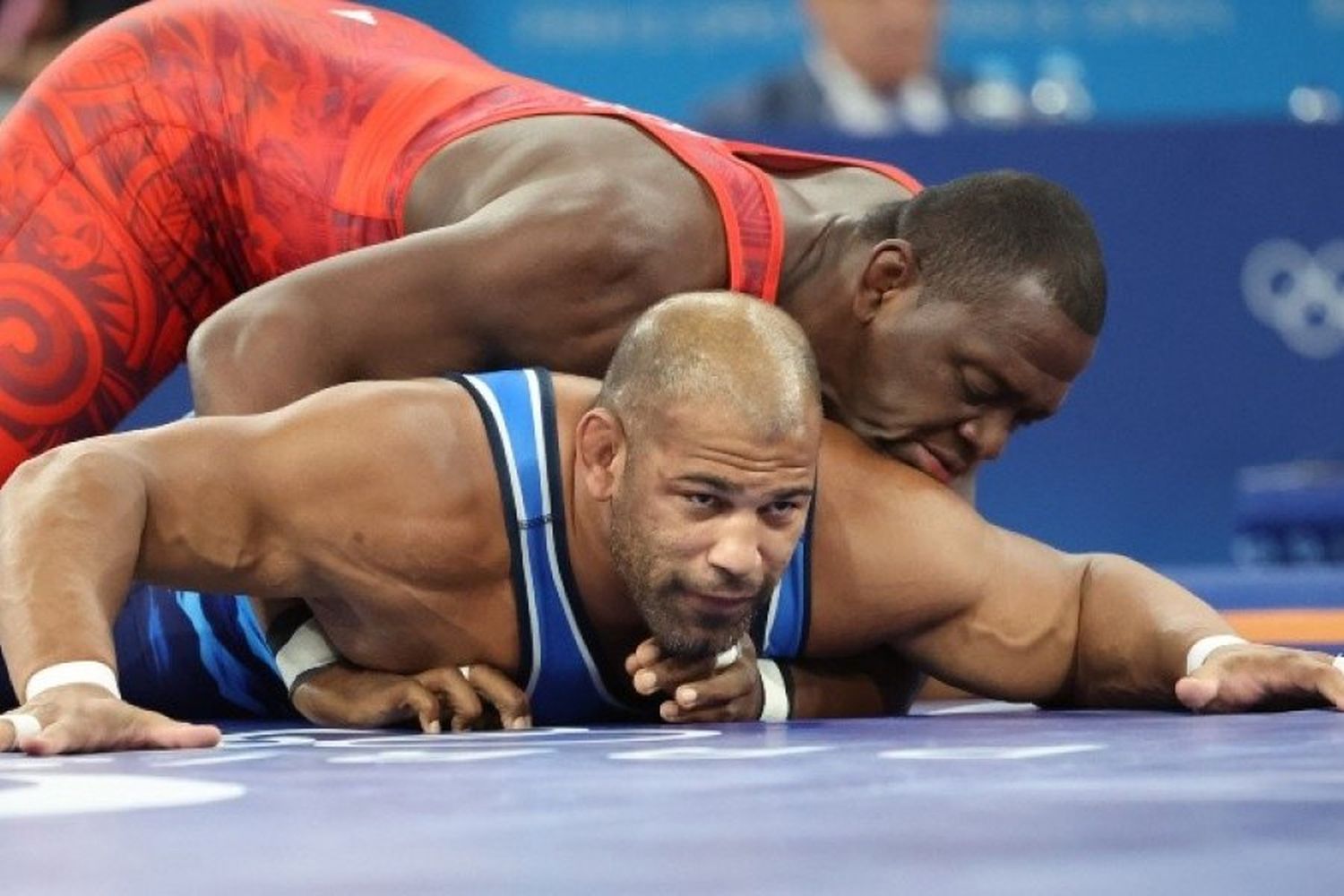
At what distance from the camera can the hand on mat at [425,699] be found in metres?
2.80

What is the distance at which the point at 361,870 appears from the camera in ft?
5.09

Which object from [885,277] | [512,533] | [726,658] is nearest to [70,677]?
[512,533]

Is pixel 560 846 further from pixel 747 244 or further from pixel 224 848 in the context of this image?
pixel 747 244

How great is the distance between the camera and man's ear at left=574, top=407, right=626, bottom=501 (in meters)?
2.79

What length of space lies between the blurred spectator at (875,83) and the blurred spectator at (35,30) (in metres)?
1.60

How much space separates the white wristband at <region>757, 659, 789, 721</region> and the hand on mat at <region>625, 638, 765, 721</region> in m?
0.03

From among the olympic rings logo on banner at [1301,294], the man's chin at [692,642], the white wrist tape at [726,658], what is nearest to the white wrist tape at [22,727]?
the man's chin at [692,642]

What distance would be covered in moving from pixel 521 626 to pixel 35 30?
11.4 ft

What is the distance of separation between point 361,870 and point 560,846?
0.50 ft

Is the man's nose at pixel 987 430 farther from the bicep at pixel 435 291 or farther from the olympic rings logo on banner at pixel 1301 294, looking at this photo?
the olympic rings logo on banner at pixel 1301 294

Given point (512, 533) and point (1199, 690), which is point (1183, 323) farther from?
point (512, 533)

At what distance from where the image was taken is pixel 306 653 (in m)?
2.99

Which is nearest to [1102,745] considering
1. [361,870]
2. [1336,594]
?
[361,870]

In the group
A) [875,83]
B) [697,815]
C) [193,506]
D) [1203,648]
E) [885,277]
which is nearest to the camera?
[697,815]
